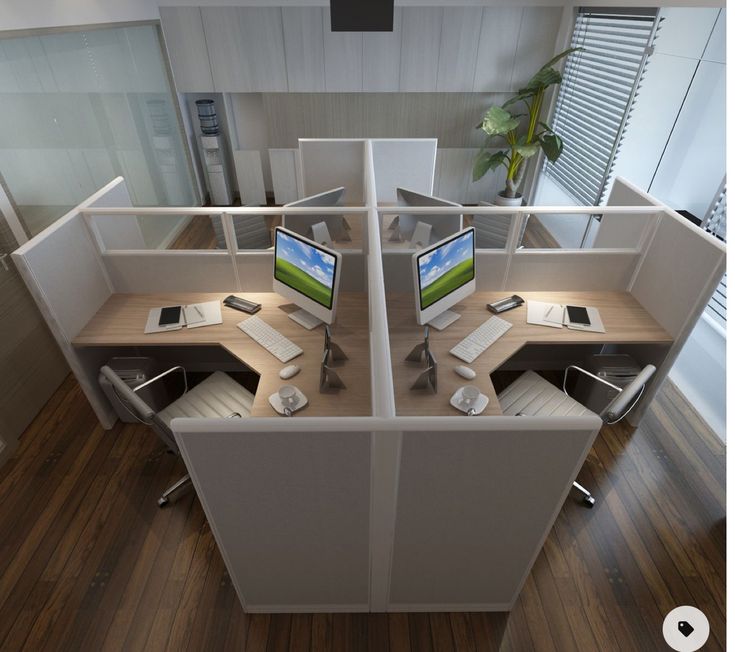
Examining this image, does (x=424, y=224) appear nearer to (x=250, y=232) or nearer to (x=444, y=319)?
(x=444, y=319)

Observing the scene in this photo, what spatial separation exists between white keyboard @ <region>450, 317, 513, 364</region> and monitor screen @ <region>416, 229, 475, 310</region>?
0.28 metres

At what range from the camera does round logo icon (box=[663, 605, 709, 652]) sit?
205cm

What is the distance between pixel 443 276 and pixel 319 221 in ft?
3.88

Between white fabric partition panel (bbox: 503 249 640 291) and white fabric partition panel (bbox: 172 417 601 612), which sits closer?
white fabric partition panel (bbox: 172 417 601 612)

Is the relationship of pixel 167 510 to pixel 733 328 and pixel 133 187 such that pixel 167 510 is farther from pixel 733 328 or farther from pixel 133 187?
pixel 133 187

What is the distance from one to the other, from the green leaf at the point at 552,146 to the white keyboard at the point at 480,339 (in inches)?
124

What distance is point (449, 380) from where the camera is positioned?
7.57 feet

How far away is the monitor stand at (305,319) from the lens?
266 cm

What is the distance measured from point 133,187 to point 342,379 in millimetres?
3568

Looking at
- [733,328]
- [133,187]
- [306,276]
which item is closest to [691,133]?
[306,276]

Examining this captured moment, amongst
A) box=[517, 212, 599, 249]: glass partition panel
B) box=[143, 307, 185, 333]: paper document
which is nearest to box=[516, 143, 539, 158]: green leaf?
box=[517, 212, 599, 249]: glass partition panel

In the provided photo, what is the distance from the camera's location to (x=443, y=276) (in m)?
2.47

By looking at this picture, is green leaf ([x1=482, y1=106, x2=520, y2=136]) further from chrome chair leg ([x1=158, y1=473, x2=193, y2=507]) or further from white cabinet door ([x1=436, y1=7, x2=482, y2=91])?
chrome chair leg ([x1=158, y1=473, x2=193, y2=507])

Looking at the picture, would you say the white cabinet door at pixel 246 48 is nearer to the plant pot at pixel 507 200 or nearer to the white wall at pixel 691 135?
the plant pot at pixel 507 200
